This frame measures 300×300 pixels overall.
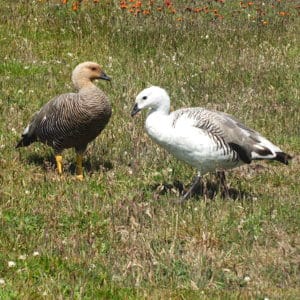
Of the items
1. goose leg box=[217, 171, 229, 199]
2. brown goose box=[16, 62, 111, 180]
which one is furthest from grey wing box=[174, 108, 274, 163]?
brown goose box=[16, 62, 111, 180]

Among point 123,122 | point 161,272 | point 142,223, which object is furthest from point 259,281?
point 123,122

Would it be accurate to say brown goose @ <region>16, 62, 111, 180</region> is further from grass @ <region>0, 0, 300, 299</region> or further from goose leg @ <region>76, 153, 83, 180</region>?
grass @ <region>0, 0, 300, 299</region>

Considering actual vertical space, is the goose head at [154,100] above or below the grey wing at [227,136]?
above

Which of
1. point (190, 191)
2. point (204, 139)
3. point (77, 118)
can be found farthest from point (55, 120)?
point (204, 139)

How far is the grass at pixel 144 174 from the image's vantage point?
685 centimetres

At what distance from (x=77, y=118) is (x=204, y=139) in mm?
1767

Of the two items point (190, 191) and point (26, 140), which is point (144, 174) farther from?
point (26, 140)

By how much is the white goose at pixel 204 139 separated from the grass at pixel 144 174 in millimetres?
421

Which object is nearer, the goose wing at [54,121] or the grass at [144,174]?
the grass at [144,174]

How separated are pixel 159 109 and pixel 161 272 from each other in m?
2.55

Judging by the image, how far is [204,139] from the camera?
857 cm

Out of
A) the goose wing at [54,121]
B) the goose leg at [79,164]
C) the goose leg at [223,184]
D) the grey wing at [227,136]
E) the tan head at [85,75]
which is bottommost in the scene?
the goose leg at [79,164]

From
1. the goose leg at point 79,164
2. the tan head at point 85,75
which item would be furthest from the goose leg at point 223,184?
the tan head at point 85,75

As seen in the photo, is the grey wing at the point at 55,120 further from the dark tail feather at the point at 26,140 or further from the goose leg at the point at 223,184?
the goose leg at the point at 223,184
